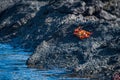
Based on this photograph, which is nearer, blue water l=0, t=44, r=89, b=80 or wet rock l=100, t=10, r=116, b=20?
blue water l=0, t=44, r=89, b=80

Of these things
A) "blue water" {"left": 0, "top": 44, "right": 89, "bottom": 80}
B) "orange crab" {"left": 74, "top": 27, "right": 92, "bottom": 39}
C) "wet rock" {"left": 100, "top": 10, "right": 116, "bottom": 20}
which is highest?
"wet rock" {"left": 100, "top": 10, "right": 116, "bottom": 20}

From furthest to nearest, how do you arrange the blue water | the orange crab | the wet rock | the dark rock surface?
the wet rock → the orange crab → the dark rock surface → the blue water

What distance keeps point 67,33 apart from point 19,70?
15.8 ft

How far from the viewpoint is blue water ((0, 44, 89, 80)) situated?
1933 cm

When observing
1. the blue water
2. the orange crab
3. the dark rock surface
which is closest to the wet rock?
the dark rock surface

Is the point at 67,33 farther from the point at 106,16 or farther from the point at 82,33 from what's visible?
the point at 106,16

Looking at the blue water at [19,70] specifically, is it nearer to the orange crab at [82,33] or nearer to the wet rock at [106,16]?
the orange crab at [82,33]

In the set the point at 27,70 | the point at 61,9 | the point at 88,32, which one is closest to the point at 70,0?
the point at 61,9

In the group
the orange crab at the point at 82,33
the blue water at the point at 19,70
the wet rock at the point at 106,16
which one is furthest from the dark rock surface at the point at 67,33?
the blue water at the point at 19,70

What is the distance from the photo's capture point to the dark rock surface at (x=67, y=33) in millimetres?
20391

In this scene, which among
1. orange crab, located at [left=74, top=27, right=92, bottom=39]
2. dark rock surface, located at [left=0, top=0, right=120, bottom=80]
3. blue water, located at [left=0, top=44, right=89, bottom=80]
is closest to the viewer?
blue water, located at [left=0, top=44, right=89, bottom=80]

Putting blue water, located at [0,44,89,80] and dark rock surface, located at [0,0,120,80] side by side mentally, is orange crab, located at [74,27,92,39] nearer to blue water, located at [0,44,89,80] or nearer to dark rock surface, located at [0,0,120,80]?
dark rock surface, located at [0,0,120,80]

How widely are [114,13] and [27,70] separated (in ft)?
28.4

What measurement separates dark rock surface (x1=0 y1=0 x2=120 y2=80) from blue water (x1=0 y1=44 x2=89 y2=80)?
719 mm
